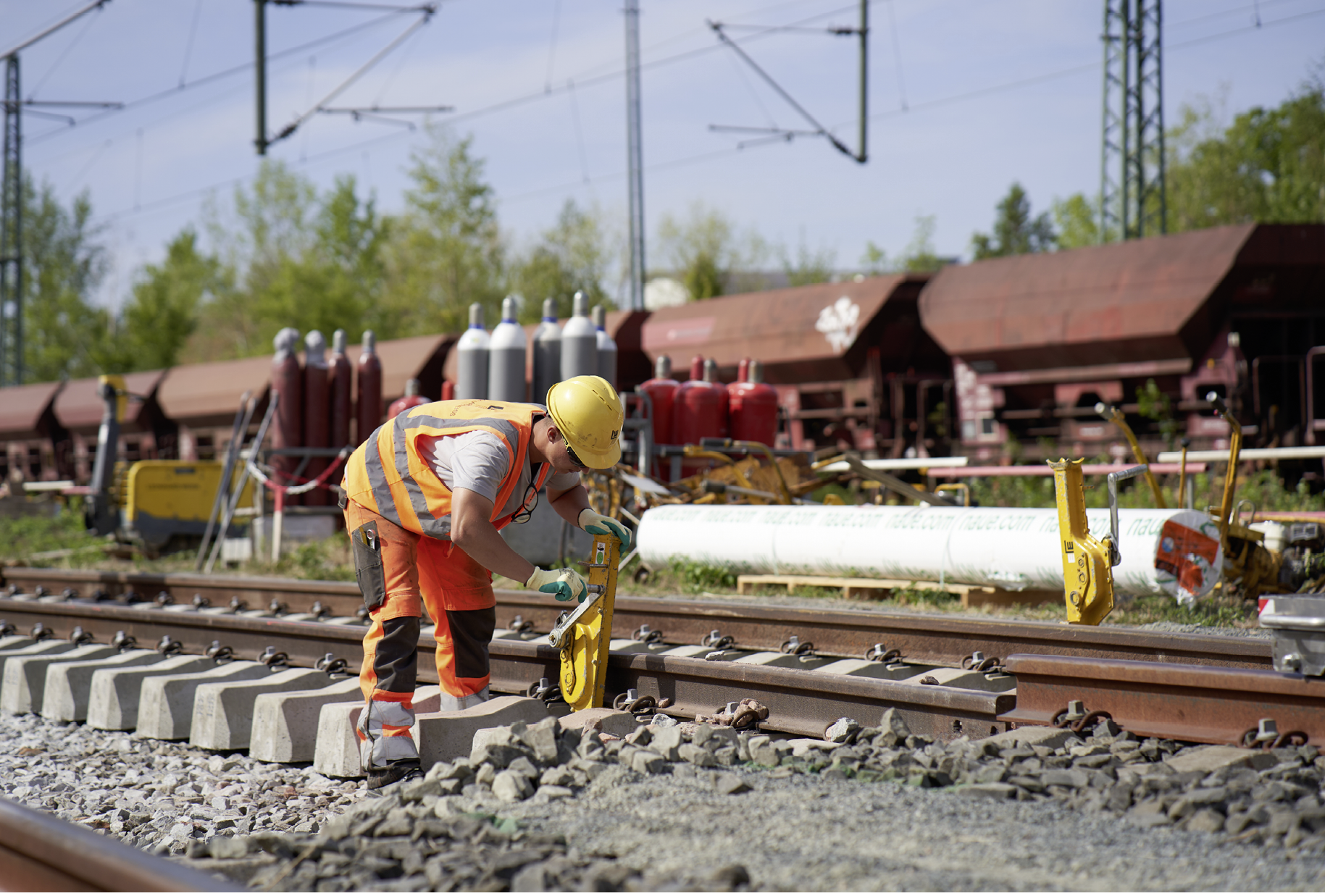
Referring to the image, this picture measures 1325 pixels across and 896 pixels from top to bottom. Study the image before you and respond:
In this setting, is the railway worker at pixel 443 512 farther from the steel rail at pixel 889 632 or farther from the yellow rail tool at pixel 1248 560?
the yellow rail tool at pixel 1248 560

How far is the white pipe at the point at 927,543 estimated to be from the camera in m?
5.95

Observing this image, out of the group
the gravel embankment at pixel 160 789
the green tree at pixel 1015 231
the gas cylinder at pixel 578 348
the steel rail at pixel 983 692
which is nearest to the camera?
the steel rail at pixel 983 692

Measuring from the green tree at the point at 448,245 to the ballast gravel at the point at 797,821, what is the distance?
36.1 meters

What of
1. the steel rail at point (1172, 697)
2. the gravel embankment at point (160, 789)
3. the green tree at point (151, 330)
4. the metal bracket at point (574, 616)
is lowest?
the gravel embankment at point (160, 789)

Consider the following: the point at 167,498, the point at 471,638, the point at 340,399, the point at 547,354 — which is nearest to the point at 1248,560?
the point at 471,638

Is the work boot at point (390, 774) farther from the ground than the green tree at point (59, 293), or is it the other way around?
the green tree at point (59, 293)

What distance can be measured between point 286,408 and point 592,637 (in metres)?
8.78

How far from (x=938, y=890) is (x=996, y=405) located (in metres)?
11.6

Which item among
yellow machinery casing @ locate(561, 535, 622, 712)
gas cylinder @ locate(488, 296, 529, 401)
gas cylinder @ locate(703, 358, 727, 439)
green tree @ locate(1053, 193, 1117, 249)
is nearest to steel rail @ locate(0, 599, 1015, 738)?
yellow machinery casing @ locate(561, 535, 622, 712)

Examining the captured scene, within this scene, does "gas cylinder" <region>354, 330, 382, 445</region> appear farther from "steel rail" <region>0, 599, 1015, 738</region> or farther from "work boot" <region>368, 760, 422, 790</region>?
"work boot" <region>368, 760, 422, 790</region>

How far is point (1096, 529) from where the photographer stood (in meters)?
6.07

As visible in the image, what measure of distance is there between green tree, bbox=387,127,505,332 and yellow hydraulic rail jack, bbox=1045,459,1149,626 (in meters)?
34.6

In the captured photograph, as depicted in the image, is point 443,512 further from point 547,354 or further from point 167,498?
point 167,498

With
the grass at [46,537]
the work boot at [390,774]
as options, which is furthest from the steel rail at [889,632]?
the grass at [46,537]
